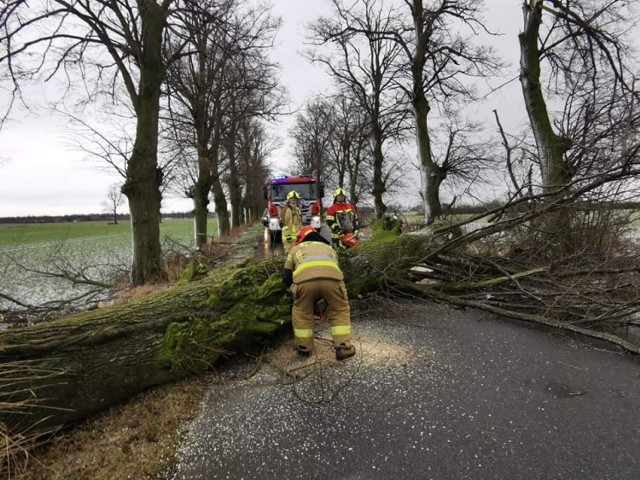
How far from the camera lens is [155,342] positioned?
9.90 feet

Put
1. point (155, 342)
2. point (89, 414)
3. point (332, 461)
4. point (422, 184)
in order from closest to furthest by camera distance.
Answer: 1. point (332, 461)
2. point (89, 414)
3. point (155, 342)
4. point (422, 184)

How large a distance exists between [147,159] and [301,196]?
8.46 metres

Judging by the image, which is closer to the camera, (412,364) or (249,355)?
(412,364)

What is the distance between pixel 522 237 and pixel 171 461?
5672 mm

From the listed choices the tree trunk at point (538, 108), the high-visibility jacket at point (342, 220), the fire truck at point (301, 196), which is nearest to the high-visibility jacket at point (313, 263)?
the high-visibility jacket at point (342, 220)

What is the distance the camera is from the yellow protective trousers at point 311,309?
3.52 m

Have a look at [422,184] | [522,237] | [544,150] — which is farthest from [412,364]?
[422,184]

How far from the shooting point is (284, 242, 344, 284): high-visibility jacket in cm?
354

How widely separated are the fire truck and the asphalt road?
1046 centimetres

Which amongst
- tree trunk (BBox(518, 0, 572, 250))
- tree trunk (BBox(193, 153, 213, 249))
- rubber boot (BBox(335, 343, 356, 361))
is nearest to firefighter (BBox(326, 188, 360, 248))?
tree trunk (BBox(518, 0, 572, 250))

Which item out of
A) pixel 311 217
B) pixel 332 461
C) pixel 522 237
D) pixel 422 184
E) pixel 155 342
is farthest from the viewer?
pixel 311 217

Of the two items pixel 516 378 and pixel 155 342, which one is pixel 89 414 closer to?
pixel 155 342

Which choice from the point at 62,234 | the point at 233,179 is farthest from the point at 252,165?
the point at 62,234

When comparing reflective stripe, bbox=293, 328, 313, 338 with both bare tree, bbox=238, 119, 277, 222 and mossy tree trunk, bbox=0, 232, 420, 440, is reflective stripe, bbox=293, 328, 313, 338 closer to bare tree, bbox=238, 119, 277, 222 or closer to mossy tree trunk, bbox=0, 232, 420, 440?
mossy tree trunk, bbox=0, 232, 420, 440
